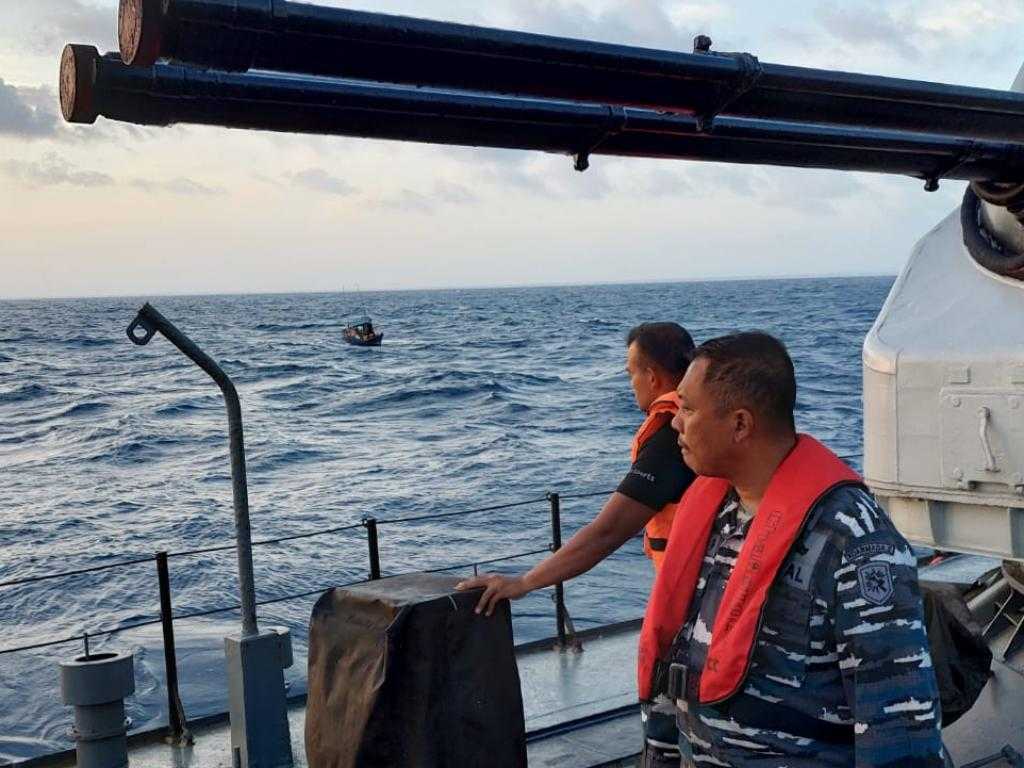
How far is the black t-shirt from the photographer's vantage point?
3900 millimetres

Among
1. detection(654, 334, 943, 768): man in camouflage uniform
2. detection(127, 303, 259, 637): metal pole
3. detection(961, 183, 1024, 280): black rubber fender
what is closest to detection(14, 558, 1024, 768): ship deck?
detection(127, 303, 259, 637): metal pole

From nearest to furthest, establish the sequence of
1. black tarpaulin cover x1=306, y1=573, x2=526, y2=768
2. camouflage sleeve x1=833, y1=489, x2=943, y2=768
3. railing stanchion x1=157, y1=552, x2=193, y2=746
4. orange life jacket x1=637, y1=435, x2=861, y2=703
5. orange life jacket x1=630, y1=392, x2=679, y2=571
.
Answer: camouflage sleeve x1=833, y1=489, x2=943, y2=768
orange life jacket x1=637, y1=435, x2=861, y2=703
black tarpaulin cover x1=306, y1=573, x2=526, y2=768
orange life jacket x1=630, y1=392, x2=679, y2=571
railing stanchion x1=157, y1=552, x2=193, y2=746

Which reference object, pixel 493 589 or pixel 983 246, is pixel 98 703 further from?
pixel 983 246

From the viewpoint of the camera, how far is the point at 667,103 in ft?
9.18

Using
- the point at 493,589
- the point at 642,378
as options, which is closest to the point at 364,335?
the point at 642,378

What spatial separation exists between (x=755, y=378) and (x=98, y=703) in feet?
13.1

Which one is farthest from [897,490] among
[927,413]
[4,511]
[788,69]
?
[4,511]

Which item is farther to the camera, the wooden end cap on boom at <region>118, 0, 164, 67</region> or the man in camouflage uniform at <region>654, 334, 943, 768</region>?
the man in camouflage uniform at <region>654, 334, 943, 768</region>

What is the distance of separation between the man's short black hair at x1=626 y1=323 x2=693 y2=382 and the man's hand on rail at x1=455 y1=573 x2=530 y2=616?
860 mm

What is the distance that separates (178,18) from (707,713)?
1713mm

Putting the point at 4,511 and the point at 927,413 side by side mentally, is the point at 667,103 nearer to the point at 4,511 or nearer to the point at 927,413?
the point at 927,413

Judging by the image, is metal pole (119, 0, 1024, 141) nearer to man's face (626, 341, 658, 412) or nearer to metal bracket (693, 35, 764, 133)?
metal bracket (693, 35, 764, 133)

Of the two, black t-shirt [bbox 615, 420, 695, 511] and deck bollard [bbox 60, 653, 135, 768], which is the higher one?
black t-shirt [bbox 615, 420, 695, 511]

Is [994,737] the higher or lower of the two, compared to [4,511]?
higher
